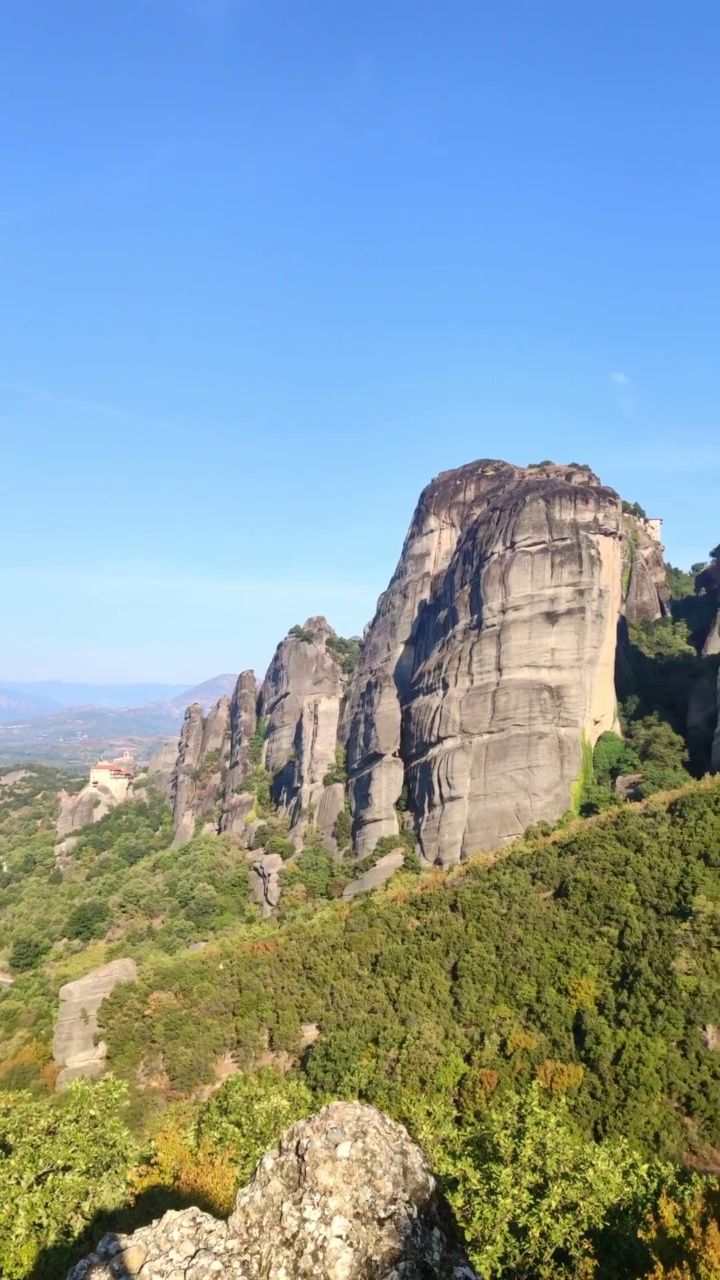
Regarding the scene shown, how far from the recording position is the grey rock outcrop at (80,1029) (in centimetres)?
2502

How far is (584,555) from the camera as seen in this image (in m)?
40.6

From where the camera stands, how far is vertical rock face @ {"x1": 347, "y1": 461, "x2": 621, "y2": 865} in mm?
37938

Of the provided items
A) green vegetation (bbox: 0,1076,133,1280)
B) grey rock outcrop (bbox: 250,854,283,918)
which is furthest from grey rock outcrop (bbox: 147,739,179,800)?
green vegetation (bbox: 0,1076,133,1280)

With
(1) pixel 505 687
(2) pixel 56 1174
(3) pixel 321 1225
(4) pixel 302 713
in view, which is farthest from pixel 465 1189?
(4) pixel 302 713

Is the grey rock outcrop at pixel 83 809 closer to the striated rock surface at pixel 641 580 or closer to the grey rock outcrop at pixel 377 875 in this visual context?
the grey rock outcrop at pixel 377 875

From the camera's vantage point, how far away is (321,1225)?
5516 mm

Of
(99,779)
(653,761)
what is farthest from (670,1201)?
(99,779)

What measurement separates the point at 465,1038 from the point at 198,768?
4620 cm

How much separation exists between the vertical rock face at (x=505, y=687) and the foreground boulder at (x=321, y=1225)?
32.1 meters

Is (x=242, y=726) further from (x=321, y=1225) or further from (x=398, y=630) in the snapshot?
(x=321, y=1225)

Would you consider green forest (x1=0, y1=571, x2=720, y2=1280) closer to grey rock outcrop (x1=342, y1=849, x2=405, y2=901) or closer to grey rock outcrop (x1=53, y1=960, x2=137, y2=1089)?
grey rock outcrop (x1=53, y1=960, x2=137, y2=1089)

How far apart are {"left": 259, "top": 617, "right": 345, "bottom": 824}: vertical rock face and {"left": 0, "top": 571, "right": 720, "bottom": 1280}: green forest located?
8.61 m

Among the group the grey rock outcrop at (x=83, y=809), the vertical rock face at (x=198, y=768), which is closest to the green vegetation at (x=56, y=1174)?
the vertical rock face at (x=198, y=768)

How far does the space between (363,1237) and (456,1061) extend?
18.2 m
